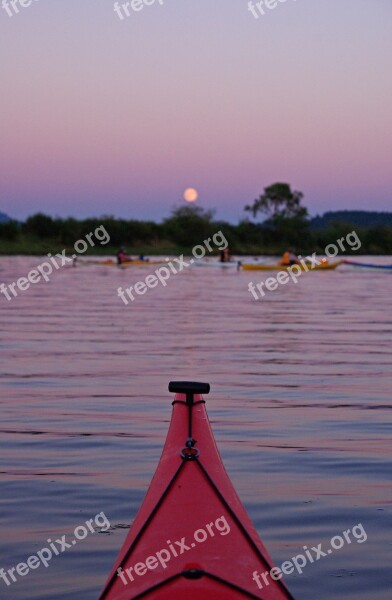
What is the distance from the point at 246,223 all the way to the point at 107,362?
106 meters

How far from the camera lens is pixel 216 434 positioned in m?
11.0

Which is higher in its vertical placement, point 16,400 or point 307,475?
point 16,400

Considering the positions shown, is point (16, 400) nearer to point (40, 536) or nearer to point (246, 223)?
point (40, 536)

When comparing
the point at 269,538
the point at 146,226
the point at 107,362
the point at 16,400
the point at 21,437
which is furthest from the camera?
the point at 146,226

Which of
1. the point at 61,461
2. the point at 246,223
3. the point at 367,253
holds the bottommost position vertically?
the point at 367,253

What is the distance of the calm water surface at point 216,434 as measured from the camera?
6.99 m

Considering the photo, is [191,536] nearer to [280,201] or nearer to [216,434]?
[216,434]

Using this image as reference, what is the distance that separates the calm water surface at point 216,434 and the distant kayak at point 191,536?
38.6 inches

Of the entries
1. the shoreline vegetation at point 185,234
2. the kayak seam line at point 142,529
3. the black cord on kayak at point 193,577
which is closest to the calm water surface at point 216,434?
the kayak seam line at point 142,529

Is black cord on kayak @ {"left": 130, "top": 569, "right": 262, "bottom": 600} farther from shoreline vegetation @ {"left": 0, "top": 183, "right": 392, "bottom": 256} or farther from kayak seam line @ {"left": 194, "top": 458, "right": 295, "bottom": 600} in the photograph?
shoreline vegetation @ {"left": 0, "top": 183, "right": 392, "bottom": 256}

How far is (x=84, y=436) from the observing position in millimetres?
10781

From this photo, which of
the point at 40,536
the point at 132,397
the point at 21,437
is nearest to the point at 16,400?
the point at 132,397

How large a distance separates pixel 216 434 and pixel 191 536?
560cm

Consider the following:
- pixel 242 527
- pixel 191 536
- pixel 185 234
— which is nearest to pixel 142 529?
pixel 191 536
